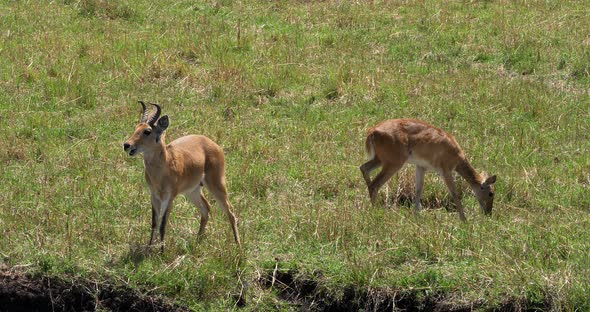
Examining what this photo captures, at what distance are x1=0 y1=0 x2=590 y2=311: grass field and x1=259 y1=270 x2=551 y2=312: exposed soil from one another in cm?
2

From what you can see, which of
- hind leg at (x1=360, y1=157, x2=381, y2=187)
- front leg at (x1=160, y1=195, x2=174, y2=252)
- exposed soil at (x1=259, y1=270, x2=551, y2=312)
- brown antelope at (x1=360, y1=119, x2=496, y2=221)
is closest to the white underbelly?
brown antelope at (x1=360, y1=119, x2=496, y2=221)

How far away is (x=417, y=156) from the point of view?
12094 mm

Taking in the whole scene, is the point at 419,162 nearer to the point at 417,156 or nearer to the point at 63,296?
the point at 417,156

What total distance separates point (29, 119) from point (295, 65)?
383cm

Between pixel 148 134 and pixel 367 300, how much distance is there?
2355mm

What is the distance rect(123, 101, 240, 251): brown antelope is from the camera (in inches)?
393

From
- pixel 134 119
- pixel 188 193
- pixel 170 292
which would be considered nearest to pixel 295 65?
pixel 134 119

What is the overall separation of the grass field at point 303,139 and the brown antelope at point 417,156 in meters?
0.24

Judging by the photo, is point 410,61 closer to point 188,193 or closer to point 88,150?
point 88,150

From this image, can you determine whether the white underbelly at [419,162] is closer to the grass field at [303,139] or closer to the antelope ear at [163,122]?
the grass field at [303,139]

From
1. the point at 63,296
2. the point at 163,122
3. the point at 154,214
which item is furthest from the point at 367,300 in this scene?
the point at 63,296

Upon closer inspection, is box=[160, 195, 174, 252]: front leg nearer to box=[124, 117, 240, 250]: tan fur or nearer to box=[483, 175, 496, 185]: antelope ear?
box=[124, 117, 240, 250]: tan fur

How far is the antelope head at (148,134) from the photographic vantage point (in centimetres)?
990

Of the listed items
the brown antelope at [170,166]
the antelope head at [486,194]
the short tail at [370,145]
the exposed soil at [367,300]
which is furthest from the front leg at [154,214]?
the antelope head at [486,194]
